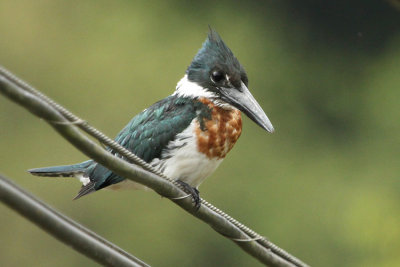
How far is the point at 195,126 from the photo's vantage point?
3387mm

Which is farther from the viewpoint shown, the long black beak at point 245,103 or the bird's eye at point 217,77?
the bird's eye at point 217,77

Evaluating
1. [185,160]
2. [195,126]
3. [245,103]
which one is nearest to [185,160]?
[185,160]

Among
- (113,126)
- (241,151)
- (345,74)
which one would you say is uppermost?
(345,74)

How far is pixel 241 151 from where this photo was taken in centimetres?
842

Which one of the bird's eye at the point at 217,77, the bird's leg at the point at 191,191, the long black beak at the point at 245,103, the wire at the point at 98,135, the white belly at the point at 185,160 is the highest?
the bird's eye at the point at 217,77

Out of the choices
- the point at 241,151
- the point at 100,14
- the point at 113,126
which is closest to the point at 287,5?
the point at 100,14

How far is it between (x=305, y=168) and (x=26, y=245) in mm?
2568

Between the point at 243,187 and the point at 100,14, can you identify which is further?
the point at 100,14

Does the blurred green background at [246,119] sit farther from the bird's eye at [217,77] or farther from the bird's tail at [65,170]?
the bird's eye at [217,77]

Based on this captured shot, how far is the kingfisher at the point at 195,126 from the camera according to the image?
11.0 ft

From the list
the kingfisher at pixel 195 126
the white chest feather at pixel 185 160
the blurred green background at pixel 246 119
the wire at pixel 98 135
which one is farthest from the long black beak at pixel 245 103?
the blurred green background at pixel 246 119

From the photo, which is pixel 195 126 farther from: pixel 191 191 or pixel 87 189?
pixel 87 189

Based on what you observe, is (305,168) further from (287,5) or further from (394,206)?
(287,5)

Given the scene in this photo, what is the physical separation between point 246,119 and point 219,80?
4.89 meters
